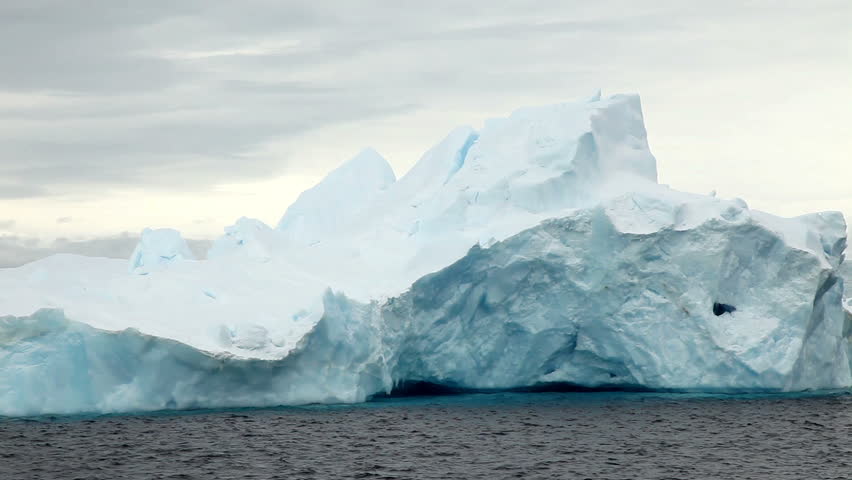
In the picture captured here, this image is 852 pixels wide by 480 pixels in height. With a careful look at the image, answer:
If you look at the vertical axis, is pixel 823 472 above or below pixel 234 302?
below

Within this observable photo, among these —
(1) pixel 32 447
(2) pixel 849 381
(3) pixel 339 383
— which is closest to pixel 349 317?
(3) pixel 339 383

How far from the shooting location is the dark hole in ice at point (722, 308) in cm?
2878

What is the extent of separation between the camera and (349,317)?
86.3 ft

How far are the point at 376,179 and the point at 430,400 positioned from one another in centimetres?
939

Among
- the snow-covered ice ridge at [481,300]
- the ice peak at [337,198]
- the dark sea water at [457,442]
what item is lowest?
the dark sea water at [457,442]

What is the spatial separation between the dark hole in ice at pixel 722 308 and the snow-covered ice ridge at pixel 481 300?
0.89ft

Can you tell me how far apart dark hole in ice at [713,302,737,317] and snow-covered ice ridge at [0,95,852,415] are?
272 millimetres

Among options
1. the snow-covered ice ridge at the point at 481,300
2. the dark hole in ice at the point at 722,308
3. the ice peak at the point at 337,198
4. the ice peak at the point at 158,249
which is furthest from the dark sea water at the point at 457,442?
the ice peak at the point at 337,198

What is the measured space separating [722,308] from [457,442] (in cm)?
1031

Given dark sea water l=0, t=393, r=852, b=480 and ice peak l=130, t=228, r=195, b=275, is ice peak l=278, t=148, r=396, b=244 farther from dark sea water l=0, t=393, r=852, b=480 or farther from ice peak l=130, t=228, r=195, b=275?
dark sea water l=0, t=393, r=852, b=480

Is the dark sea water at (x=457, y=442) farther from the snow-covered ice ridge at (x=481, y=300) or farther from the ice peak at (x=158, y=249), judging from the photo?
the ice peak at (x=158, y=249)

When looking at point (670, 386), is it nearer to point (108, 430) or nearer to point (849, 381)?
point (849, 381)

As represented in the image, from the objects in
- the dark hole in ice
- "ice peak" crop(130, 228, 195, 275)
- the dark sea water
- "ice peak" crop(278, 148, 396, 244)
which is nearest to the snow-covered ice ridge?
"ice peak" crop(130, 228, 195, 275)

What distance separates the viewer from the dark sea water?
18922 mm
